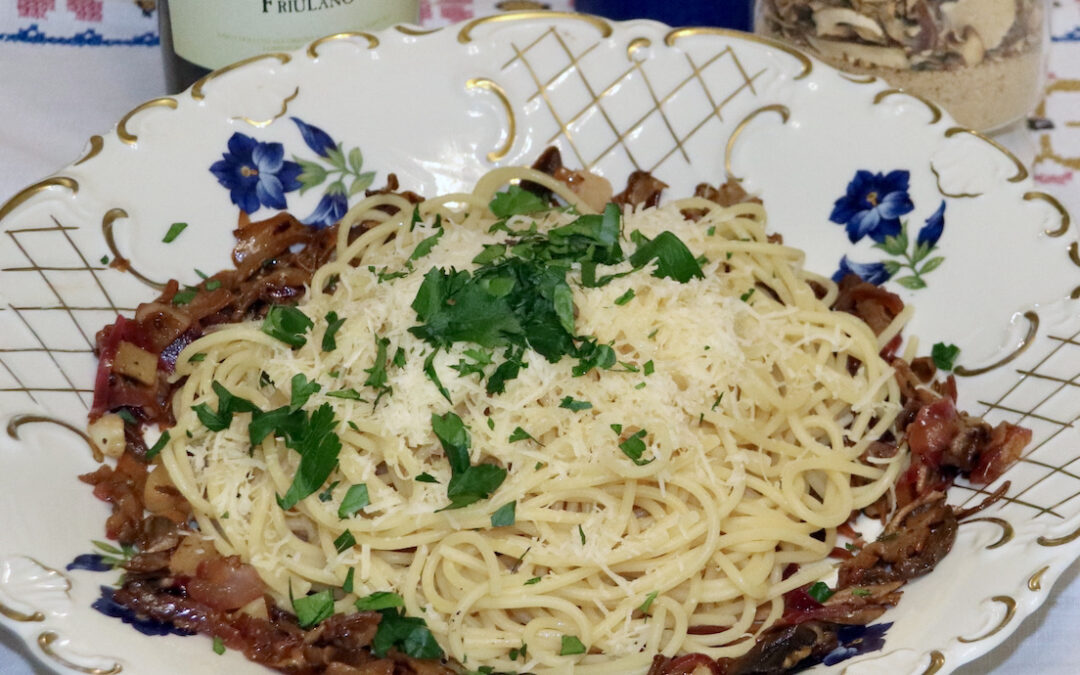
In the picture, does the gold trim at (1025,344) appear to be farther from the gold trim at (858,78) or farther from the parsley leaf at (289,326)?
the parsley leaf at (289,326)

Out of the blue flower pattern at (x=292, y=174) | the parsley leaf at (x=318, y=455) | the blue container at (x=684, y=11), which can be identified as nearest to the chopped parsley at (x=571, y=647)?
the parsley leaf at (x=318, y=455)

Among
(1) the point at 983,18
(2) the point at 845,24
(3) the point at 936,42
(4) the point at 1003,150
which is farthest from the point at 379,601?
(1) the point at 983,18

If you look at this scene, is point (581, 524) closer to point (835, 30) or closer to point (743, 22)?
point (835, 30)

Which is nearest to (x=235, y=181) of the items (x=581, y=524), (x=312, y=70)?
(x=312, y=70)

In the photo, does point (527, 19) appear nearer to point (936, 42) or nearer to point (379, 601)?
point (936, 42)

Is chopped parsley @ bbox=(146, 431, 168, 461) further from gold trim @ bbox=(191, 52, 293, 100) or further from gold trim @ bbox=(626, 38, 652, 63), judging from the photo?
gold trim @ bbox=(626, 38, 652, 63)

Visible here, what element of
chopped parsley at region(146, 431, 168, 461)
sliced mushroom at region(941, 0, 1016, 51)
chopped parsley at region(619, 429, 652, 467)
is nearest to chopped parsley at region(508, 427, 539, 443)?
chopped parsley at region(619, 429, 652, 467)
